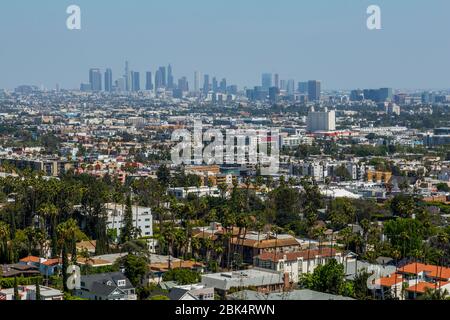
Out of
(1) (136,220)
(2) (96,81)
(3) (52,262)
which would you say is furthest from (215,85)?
(3) (52,262)

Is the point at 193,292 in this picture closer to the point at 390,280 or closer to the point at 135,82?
the point at 390,280

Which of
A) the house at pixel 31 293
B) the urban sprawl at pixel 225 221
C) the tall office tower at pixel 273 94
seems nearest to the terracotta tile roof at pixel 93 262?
the urban sprawl at pixel 225 221

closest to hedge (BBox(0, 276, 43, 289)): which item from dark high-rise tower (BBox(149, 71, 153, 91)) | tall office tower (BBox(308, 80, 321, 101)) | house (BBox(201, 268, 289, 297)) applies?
house (BBox(201, 268, 289, 297))

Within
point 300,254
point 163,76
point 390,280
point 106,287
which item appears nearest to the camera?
point 106,287

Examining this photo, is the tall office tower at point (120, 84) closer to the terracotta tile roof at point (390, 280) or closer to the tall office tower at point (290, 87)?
the tall office tower at point (290, 87)

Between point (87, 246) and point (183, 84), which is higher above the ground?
point (183, 84)

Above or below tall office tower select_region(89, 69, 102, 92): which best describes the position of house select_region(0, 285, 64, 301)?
below

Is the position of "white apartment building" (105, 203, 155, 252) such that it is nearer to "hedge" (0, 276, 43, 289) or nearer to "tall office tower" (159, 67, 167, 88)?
"hedge" (0, 276, 43, 289)
